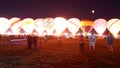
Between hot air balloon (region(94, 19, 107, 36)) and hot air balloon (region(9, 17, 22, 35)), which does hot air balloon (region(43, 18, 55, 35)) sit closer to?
hot air balloon (region(9, 17, 22, 35))

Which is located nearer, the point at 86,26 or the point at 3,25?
the point at 3,25

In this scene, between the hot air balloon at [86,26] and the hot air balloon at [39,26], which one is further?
the hot air balloon at [86,26]

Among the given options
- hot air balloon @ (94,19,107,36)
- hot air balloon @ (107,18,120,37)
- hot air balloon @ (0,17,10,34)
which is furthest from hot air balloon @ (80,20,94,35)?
hot air balloon @ (0,17,10,34)

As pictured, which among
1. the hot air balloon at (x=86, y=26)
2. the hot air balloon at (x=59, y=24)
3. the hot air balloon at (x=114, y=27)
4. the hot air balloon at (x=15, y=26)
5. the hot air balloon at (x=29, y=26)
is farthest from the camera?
the hot air balloon at (x=15, y=26)

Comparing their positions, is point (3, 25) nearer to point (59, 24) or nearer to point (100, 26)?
point (59, 24)

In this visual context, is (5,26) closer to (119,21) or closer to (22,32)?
(22,32)

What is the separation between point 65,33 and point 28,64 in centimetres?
4694

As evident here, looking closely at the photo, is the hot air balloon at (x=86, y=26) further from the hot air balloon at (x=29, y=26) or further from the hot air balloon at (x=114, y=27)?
the hot air balloon at (x=29, y=26)

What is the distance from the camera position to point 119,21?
51031 millimetres

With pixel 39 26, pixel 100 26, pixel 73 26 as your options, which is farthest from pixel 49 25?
pixel 100 26

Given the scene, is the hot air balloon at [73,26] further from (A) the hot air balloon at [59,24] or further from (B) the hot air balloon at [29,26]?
(B) the hot air balloon at [29,26]

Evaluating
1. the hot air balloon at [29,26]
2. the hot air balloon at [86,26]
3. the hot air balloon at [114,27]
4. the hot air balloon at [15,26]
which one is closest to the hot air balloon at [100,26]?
the hot air balloon at [86,26]

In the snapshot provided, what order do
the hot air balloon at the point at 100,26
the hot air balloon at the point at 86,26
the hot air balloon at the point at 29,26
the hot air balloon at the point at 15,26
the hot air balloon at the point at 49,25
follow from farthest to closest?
the hot air balloon at the point at 15,26, the hot air balloon at the point at 86,26, the hot air balloon at the point at 29,26, the hot air balloon at the point at 100,26, the hot air balloon at the point at 49,25

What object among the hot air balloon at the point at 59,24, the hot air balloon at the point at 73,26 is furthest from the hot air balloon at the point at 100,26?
the hot air balloon at the point at 59,24
